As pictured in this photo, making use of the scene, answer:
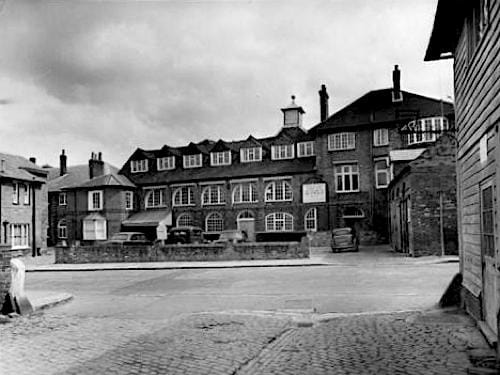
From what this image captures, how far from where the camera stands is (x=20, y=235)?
1554 inches

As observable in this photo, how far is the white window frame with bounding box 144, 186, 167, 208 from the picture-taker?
169ft

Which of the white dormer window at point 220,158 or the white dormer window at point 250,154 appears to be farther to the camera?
the white dormer window at point 220,158

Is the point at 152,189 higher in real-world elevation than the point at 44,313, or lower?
higher

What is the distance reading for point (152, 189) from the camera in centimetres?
5203

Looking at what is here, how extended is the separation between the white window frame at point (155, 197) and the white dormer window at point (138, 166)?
2.95m

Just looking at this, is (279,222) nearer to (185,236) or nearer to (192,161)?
(185,236)

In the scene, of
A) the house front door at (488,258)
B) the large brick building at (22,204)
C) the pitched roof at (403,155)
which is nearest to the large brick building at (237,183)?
the pitched roof at (403,155)

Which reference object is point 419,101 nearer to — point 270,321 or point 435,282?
point 435,282

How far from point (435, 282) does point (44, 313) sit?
1093 cm

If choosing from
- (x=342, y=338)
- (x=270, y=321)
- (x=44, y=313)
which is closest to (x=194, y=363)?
(x=342, y=338)

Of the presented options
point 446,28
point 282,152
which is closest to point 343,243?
point 282,152

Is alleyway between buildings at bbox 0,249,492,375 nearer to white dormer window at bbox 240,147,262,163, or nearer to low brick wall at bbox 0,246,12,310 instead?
low brick wall at bbox 0,246,12,310

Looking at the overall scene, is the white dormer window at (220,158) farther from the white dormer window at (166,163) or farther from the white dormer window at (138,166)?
the white dormer window at (138,166)

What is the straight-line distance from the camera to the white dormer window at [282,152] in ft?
157
